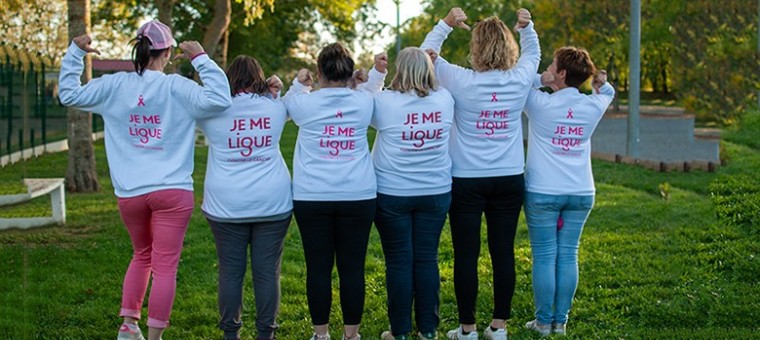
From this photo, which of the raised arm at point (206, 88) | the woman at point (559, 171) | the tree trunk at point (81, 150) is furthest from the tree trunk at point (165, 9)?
the woman at point (559, 171)

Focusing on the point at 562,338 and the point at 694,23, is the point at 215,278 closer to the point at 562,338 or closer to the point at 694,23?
the point at 562,338

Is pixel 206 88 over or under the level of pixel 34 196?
over

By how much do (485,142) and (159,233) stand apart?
1963mm

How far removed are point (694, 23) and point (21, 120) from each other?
585 inches

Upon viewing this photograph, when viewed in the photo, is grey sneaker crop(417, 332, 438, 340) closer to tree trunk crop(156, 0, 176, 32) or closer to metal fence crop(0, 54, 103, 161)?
tree trunk crop(156, 0, 176, 32)

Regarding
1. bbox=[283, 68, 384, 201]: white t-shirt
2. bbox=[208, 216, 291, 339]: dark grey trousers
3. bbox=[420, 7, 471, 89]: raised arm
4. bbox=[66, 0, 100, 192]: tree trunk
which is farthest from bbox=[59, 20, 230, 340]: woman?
bbox=[66, 0, 100, 192]: tree trunk

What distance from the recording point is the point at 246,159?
19.7 ft

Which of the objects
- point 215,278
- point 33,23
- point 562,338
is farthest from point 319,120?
point 33,23

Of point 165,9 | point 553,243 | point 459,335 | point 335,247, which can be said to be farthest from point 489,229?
point 165,9

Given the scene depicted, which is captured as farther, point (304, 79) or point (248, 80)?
point (304, 79)

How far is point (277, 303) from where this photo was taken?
20.7 feet

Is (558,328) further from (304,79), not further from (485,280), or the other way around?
(304,79)

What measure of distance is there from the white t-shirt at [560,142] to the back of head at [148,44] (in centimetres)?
224

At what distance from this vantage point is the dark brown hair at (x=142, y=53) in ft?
19.7
